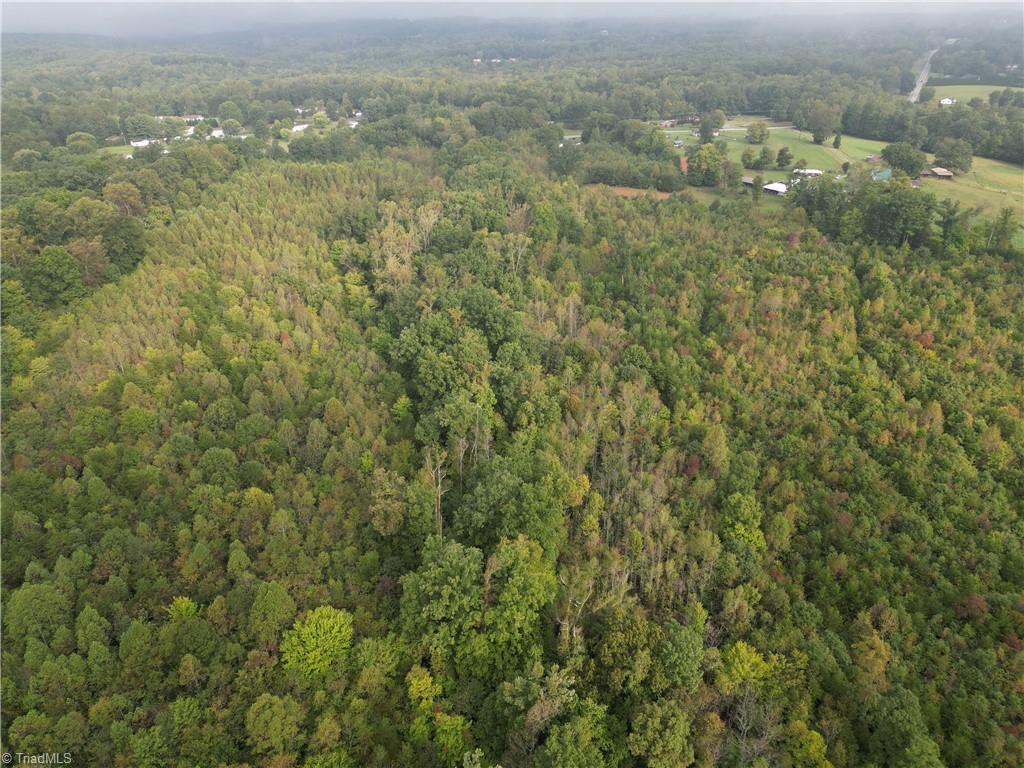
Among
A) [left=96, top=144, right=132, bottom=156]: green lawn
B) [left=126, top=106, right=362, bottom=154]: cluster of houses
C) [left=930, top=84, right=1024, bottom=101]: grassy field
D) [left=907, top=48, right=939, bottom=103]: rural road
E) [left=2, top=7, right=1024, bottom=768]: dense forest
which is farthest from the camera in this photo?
[left=907, top=48, right=939, bottom=103]: rural road

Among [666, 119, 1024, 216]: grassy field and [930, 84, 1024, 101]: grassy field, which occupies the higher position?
[930, 84, 1024, 101]: grassy field

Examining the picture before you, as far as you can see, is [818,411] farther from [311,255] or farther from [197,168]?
[197,168]

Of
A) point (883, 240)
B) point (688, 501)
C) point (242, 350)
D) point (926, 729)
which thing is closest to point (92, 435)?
point (242, 350)

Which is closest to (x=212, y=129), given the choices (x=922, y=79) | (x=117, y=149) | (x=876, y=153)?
(x=117, y=149)

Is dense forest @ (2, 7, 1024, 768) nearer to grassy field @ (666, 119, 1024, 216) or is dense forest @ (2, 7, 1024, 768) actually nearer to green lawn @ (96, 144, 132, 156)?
grassy field @ (666, 119, 1024, 216)

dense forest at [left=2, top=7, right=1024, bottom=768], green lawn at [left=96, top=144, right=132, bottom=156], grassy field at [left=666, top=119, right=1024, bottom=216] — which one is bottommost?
dense forest at [left=2, top=7, right=1024, bottom=768]

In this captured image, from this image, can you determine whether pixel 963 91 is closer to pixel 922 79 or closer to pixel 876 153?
pixel 922 79

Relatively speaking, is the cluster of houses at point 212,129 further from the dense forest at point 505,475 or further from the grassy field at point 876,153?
the grassy field at point 876,153

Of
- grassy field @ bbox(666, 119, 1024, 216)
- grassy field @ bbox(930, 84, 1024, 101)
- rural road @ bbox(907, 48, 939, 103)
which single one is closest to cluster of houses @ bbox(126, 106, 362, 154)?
grassy field @ bbox(666, 119, 1024, 216)
